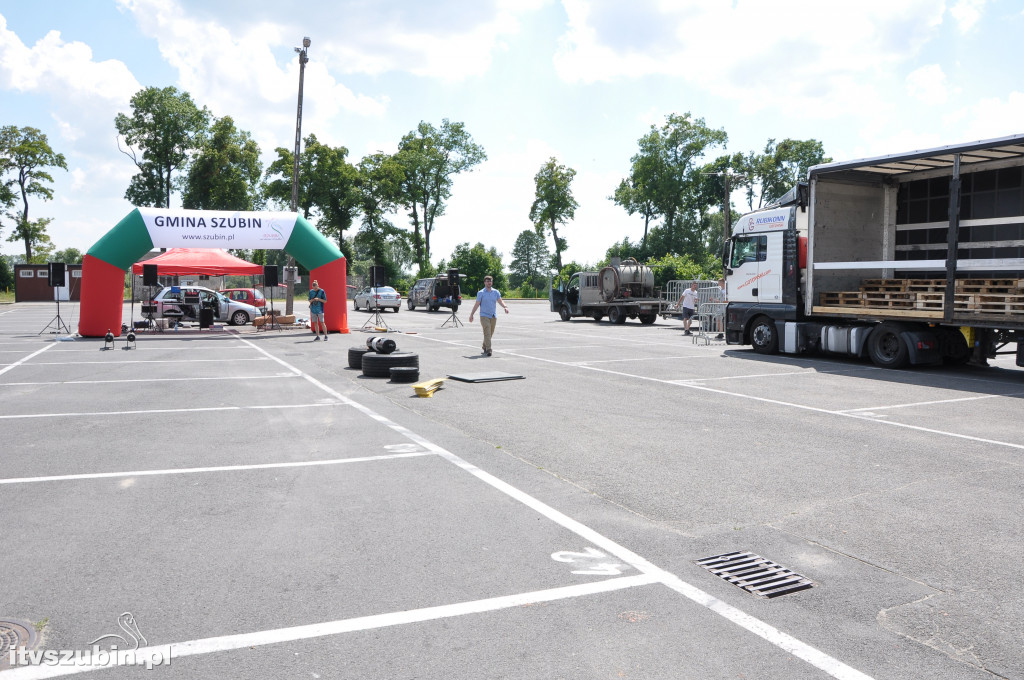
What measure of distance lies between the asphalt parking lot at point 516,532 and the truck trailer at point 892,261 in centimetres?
340

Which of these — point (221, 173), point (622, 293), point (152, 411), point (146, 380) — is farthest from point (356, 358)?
point (221, 173)

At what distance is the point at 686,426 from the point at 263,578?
5737 mm

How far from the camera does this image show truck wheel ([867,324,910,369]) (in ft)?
47.4

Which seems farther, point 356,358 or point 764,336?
point 764,336

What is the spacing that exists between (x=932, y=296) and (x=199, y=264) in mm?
23268

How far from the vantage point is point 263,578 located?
4062mm

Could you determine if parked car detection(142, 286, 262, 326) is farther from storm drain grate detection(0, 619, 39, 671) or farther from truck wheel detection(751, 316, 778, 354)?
storm drain grate detection(0, 619, 39, 671)

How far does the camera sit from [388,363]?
523 inches

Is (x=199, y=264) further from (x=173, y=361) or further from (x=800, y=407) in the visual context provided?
(x=800, y=407)

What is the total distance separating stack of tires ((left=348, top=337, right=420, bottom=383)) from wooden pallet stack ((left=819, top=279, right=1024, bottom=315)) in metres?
9.54

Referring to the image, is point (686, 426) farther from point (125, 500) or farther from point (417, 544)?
point (125, 500)

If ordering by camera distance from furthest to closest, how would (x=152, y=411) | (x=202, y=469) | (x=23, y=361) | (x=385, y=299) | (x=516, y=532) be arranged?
1. (x=385, y=299)
2. (x=23, y=361)
3. (x=152, y=411)
4. (x=202, y=469)
5. (x=516, y=532)

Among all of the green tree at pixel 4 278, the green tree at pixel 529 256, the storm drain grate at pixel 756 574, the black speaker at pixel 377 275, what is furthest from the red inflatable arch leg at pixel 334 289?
the green tree at pixel 529 256

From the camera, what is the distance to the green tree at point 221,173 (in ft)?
206
